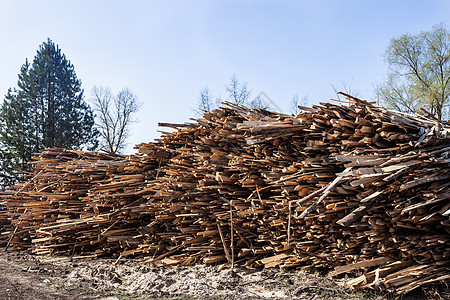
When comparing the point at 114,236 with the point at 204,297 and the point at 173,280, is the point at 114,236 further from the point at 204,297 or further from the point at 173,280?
the point at 204,297

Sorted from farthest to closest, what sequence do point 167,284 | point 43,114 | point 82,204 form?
point 43,114, point 82,204, point 167,284

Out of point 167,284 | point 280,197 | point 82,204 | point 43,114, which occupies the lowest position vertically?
point 167,284

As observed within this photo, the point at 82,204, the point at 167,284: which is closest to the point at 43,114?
the point at 82,204

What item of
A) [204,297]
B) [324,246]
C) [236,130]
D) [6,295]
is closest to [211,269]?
[204,297]

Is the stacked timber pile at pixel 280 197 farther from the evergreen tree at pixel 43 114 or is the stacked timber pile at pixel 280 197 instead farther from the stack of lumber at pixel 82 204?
the evergreen tree at pixel 43 114

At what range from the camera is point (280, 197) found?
5.78m

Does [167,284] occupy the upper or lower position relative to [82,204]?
lower

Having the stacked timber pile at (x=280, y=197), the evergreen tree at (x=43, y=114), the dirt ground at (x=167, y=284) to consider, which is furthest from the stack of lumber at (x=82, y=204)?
the evergreen tree at (x=43, y=114)

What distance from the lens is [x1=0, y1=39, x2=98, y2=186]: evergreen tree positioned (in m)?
24.5

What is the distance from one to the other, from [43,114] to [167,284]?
2386 centimetres

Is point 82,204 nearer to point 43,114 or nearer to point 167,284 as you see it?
point 167,284

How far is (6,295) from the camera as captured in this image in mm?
5398

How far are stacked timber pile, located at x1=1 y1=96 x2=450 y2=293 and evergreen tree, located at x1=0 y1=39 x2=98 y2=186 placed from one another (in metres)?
17.5

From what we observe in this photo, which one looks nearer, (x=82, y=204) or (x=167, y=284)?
(x=167, y=284)
